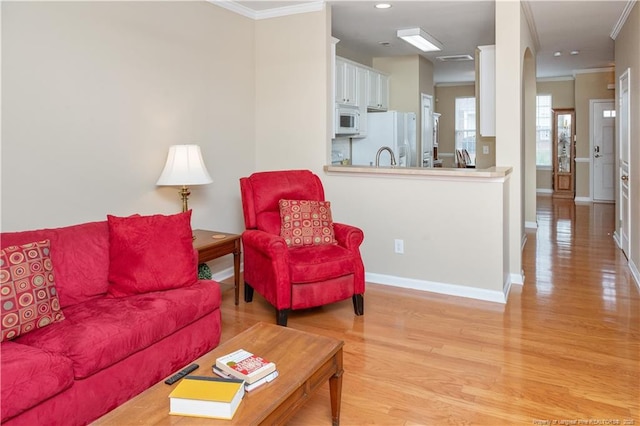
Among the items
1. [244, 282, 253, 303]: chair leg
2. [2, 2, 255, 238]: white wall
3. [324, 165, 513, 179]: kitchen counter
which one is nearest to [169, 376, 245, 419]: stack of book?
[2, 2, 255, 238]: white wall

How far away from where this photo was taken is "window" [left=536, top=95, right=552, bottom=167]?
10.7 m

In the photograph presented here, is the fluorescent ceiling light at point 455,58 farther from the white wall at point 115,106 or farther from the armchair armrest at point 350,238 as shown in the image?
the armchair armrest at point 350,238

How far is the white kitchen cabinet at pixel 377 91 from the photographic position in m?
6.45

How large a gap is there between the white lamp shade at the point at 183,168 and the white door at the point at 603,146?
884 cm

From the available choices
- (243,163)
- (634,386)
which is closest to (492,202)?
(634,386)

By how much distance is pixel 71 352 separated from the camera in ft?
6.74

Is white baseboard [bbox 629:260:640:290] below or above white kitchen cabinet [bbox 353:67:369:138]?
below

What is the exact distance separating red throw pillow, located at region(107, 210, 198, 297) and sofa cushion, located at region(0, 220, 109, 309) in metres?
0.05

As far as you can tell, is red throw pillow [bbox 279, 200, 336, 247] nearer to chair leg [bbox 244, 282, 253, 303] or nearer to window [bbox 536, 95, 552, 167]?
chair leg [bbox 244, 282, 253, 303]

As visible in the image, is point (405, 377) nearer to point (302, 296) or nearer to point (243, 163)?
point (302, 296)

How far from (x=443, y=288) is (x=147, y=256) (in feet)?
8.35

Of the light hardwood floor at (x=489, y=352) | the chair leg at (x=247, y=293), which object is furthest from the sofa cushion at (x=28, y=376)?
the chair leg at (x=247, y=293)

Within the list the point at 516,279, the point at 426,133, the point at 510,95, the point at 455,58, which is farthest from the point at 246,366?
the point at 455,58

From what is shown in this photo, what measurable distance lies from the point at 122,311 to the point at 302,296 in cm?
134
